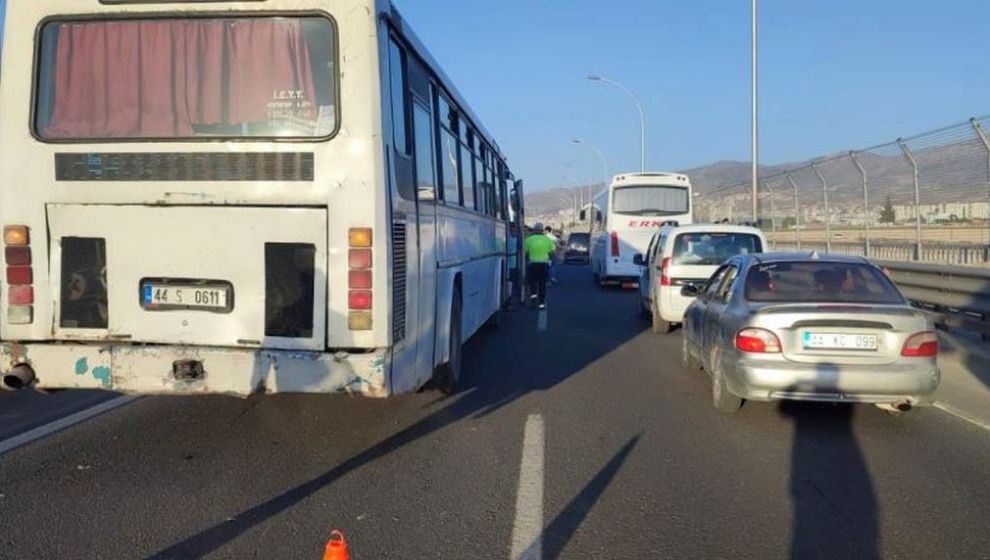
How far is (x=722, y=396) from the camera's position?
7.80 m

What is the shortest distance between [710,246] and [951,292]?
3386 mm

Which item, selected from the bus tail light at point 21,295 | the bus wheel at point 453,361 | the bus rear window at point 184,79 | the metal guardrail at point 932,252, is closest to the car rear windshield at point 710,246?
the metal guardrail at point 932,252

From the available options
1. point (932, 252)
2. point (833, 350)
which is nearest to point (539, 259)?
point (932, 252)

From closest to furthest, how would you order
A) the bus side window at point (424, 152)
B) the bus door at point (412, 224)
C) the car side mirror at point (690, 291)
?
the bus door at point (412, 224)
the bus side window at point (424, 152)
the car side mirror at point (690, 291)

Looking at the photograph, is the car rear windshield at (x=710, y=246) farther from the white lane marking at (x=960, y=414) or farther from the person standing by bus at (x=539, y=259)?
the white lane marking at (x=960, y=414)

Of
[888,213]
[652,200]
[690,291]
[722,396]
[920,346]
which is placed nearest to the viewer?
[920,346]

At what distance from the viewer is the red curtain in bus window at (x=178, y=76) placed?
5922 mm

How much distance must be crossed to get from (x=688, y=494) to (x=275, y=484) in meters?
2.55

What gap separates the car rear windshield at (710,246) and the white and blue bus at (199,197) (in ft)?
27.4

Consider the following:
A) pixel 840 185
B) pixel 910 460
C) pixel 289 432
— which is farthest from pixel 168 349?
pixel 840 185

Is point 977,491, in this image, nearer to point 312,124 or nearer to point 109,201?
point 312,124

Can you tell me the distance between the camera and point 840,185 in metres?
19.5

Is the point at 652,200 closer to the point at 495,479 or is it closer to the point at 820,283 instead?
the point at 820,283

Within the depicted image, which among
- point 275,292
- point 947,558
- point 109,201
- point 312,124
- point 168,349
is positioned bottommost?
point 947,558
